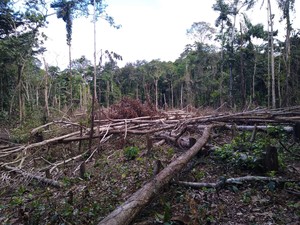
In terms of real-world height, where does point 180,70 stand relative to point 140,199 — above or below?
above

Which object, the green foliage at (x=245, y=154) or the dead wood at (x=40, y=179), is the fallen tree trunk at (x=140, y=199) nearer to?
the green foliage at (x=245, y=154)

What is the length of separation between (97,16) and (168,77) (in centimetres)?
1899

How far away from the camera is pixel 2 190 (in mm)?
4652

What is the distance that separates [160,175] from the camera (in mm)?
3227

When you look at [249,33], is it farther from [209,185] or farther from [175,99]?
[209,185]

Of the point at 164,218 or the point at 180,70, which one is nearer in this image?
the point at 164,218

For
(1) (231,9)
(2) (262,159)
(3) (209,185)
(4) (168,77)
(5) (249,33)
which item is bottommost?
(3) (209,185)

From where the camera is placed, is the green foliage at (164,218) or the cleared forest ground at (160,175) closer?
the green foliage at (164,218)

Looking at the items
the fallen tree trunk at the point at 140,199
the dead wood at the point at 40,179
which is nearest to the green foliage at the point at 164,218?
the fallen tree trunk at the point at 140,199

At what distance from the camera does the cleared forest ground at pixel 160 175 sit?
2816 millimetres

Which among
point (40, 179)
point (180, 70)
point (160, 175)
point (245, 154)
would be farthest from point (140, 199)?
point (180, 70)

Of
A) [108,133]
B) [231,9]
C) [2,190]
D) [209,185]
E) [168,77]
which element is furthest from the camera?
[168,77]

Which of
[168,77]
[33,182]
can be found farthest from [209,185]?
[168,77]

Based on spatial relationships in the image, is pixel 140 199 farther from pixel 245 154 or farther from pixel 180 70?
pixel 180 70
